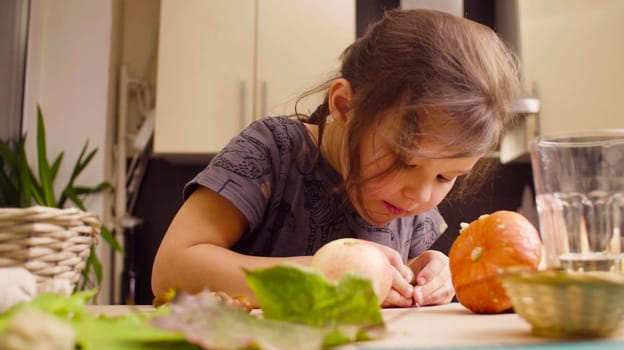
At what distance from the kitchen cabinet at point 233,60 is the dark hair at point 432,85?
3.67 feet

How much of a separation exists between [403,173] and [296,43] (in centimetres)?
133

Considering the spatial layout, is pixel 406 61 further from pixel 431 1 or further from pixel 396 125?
pixel 431 1

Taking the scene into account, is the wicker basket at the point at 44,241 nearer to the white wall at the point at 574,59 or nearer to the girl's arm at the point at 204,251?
the girl's arm at the point at 204,251

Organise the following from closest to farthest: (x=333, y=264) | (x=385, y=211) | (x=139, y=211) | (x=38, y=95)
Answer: (x=333, y=264)
(x=385, y=211)
(x=38, y=95)
(x=139, y=211)

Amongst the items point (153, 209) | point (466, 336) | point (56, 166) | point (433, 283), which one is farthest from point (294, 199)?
point (153, 209)

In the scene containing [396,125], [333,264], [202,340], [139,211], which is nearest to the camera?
[202,340]

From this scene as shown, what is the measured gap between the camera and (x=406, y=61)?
90cm

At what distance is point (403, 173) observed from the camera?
0.88 meters

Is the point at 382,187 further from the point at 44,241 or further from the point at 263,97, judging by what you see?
the point at 263,97

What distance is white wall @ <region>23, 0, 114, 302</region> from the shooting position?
7.20 feet

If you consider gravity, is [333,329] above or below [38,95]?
below

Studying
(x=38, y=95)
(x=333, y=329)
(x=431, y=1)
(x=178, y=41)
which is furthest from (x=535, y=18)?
(x=333, y=329)

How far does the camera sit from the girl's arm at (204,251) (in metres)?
0.86

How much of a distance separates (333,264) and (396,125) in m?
0.36
